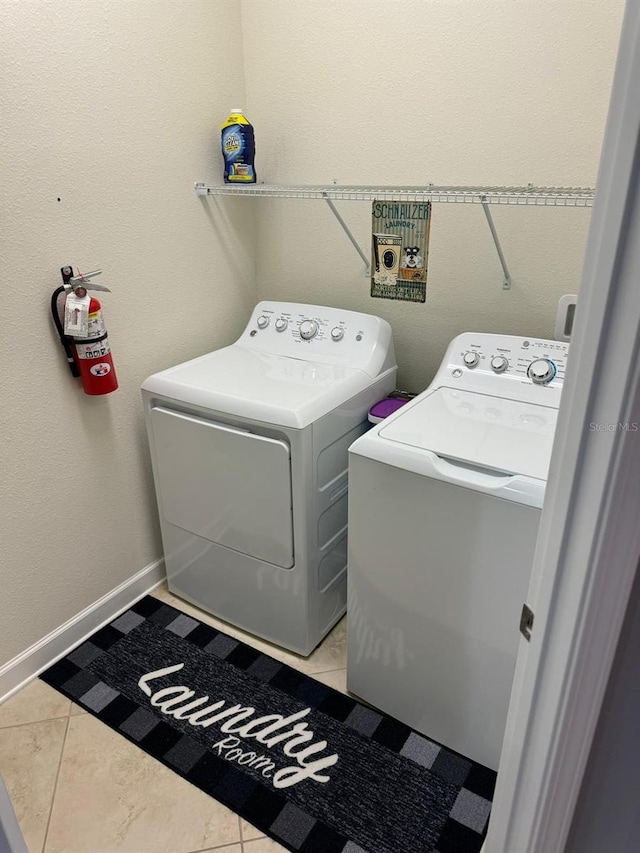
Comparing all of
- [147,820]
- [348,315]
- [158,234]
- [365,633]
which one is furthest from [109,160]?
[147,820]

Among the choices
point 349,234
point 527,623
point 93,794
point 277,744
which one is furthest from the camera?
point 349,234

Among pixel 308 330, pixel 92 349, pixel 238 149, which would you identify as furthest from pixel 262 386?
pixel 238 149

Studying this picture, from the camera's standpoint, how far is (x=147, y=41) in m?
1.79

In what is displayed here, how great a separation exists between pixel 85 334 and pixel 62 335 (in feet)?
0.30

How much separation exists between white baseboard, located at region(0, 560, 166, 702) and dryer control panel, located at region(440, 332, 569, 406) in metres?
1.30

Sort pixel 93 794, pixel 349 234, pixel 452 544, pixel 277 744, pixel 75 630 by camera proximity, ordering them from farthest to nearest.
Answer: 1. pixel 349 234
2. pixel 75 630
3. pixel 277 744
4. pixel 93 794
5. pixel 452 544

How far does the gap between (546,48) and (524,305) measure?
713mm

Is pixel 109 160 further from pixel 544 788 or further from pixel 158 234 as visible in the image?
pixel 544 788

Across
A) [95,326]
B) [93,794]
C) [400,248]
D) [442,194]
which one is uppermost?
[442,194]

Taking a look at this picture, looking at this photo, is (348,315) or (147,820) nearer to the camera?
(147,820)

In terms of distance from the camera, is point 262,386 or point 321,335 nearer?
point 262,386

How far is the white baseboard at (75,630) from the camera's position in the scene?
181 cm

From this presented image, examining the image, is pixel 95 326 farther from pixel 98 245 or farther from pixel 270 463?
pixel 270 463

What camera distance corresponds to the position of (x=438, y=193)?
1.70m
